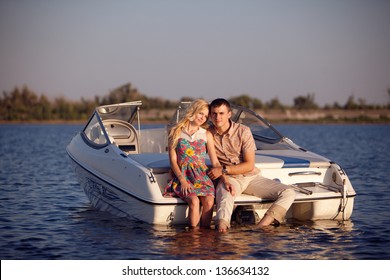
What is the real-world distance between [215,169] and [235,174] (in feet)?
0.95

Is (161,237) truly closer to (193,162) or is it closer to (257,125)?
(193,162)

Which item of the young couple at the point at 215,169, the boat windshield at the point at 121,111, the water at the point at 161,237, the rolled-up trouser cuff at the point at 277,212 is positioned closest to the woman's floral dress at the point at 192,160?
the young couple at the point at 215,169

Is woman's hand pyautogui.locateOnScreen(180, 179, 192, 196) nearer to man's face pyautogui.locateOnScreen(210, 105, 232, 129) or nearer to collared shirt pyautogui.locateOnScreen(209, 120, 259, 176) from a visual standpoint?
collared shirt pyautogui.locateOnScreen(209, 120, 259, 176)

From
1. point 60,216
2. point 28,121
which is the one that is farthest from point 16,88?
point 60,216

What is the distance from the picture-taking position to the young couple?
325 inches

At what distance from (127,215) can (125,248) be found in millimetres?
1400

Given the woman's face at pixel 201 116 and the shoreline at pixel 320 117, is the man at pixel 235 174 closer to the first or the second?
the woman's face at pixel 201 116

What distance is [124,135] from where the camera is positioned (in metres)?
11.9

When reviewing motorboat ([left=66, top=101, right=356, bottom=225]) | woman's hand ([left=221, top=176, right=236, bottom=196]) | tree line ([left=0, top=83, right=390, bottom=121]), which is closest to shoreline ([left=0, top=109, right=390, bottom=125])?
tree line ([left=0, top=83, right=390, bottom=121])

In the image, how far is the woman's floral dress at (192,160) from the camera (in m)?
8.34

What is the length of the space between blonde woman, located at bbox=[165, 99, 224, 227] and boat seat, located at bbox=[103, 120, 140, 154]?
351cm
